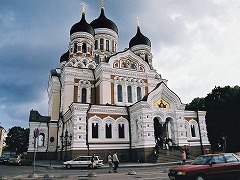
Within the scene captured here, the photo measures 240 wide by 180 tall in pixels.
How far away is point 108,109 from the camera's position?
26.7 metres

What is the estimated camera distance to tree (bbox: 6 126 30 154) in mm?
70044

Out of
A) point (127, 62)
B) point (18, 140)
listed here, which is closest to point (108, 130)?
point (127, 62)

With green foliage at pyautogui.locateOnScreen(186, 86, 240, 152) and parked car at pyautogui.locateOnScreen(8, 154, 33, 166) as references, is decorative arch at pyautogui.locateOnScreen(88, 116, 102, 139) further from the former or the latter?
green foliage at pyautogui.locateOnScreen(186, 86, 240, 152)

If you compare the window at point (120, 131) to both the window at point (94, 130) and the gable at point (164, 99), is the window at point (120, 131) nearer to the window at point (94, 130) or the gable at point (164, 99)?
the window at point (94, 130)

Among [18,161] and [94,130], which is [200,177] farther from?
[18,161]

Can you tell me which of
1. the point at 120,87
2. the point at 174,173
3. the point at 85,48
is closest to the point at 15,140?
the point at 85,48

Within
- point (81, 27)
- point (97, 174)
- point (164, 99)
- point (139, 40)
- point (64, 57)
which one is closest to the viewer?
point (97, 174)

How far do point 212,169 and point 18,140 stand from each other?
72.2 m

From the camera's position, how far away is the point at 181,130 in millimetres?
26859

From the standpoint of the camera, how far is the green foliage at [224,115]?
33.8 m

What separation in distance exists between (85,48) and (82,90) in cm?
812

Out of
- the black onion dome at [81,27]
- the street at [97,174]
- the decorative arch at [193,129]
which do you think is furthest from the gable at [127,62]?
the street at [97,174]

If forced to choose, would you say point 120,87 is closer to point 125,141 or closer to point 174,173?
point 125,141

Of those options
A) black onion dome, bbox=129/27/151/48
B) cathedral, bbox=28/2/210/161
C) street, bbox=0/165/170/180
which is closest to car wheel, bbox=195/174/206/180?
street, bbox=0/165/170/180
